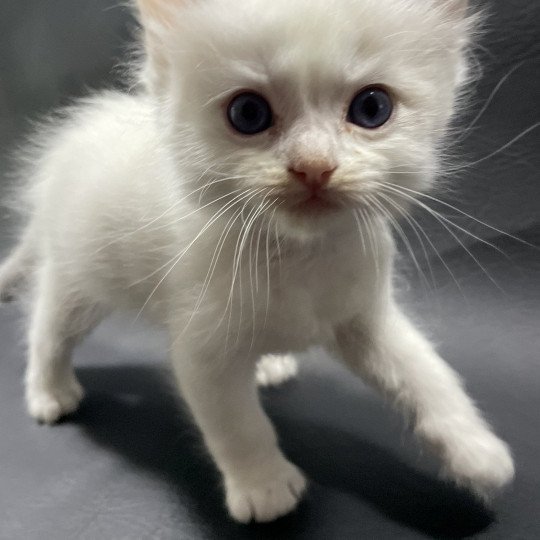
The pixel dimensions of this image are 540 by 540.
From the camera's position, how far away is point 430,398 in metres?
0.89

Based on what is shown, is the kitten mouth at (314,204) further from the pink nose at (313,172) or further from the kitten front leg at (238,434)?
the kitten front leg at (238,434)

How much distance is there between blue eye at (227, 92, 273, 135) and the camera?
25.8 inches

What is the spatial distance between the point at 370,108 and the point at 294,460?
0.50 meters

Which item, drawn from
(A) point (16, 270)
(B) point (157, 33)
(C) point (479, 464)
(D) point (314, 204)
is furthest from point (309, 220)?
(A) point (16, 270)

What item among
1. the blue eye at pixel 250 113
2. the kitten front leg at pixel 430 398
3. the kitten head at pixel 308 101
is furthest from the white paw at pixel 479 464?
the blue eye at pixel 250 113

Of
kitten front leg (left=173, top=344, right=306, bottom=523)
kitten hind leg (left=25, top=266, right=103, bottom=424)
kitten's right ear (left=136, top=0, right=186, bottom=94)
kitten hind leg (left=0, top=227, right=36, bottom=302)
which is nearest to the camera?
kitten's right ear (left=136, top=0, right=186, bottom=94)

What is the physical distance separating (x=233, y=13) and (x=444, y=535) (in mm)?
603

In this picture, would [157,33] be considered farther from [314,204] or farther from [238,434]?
[238,434]

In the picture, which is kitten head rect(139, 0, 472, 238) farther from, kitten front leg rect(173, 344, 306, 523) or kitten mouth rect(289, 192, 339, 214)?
kitten front leg rect(173, 344, 306, 523)

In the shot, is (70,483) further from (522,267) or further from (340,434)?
(522,267)

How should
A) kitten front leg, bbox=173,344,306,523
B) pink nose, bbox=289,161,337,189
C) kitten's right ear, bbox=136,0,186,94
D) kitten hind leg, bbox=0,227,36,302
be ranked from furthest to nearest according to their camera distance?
kitten hind leg, bbox=0,227,36,302
kitten front leg, bbox=173,344,306,523
kitten's right ear, bbox=136,0,186,94
pink nose, bbox=289,161,337,189

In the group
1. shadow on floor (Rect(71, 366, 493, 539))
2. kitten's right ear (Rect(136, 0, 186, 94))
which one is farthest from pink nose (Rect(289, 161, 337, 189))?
shadow on floor (Rect(71, 366, 493, 539))

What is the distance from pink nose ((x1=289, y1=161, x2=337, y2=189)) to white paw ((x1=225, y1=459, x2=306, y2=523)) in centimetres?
39

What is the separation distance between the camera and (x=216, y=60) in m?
0.66
